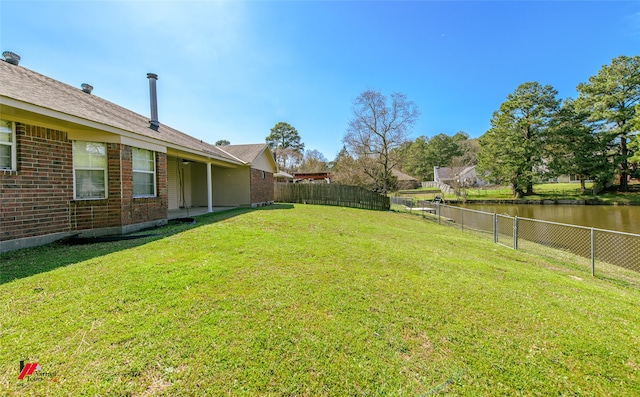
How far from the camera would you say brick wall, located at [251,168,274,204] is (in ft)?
50.2

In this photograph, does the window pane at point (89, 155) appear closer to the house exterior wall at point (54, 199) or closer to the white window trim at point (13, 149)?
the house exterior wall at point (54, 199)

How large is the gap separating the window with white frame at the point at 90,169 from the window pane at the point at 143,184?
0.75m

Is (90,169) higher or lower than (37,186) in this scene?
higher

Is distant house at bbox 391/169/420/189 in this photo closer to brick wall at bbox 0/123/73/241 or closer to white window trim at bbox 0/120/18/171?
brick wall at bbox 0/123/73/241

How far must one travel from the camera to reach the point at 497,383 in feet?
7.11

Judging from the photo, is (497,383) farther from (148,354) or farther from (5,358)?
(5,358)

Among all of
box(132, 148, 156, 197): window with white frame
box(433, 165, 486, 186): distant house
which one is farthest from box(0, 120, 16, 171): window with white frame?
box(433, 165, 486, 186): distant house

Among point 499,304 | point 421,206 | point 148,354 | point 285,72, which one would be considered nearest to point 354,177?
point 421,206

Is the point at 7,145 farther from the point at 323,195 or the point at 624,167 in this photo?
the point at 624,167

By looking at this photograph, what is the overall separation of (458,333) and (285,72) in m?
14.0

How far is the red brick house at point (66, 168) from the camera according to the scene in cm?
501

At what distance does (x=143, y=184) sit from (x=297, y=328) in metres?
7.24

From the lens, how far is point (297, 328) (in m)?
2.73

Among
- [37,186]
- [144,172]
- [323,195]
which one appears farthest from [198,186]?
[37,186]
